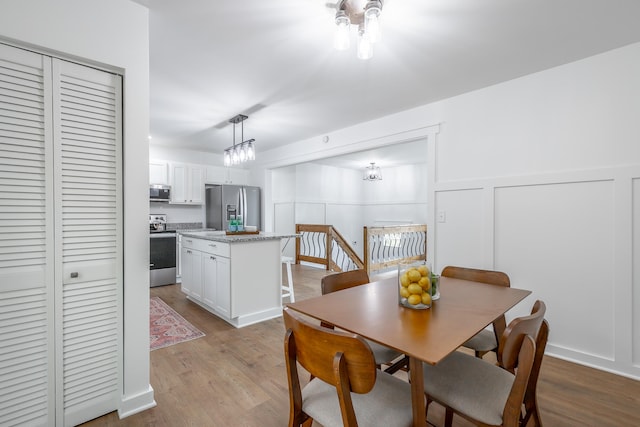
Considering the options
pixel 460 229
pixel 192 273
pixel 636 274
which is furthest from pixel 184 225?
pixel 636 274

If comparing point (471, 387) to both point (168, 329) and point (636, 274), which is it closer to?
point (636, 274)

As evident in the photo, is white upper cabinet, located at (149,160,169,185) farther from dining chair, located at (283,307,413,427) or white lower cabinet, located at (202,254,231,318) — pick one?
dining chair, located at (283,307,413,427)

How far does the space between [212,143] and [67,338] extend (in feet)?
13.2

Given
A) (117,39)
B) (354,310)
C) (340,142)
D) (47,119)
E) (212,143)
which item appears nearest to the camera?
(354,310)

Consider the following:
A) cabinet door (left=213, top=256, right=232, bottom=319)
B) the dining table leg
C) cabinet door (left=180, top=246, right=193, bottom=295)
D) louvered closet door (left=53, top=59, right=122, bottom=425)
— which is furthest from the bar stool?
the dining table leg

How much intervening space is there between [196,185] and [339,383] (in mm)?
5333

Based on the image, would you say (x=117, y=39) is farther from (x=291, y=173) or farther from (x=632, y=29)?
(x=291, y=173)

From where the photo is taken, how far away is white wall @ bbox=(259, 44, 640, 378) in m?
2.25

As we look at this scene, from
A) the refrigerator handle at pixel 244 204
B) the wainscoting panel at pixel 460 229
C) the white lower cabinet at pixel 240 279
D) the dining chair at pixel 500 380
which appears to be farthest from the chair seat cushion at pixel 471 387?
the refrigerator handle at pixel 244 204

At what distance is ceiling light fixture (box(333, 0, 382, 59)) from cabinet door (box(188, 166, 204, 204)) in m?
4.52

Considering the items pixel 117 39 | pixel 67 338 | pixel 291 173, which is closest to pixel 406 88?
pixel 117 39

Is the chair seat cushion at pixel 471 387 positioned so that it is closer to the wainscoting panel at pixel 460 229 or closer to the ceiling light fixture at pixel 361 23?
the ceiling light fixture at pixel 361 23

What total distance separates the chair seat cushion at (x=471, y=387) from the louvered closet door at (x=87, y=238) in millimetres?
1793

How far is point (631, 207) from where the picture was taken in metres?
2.21
